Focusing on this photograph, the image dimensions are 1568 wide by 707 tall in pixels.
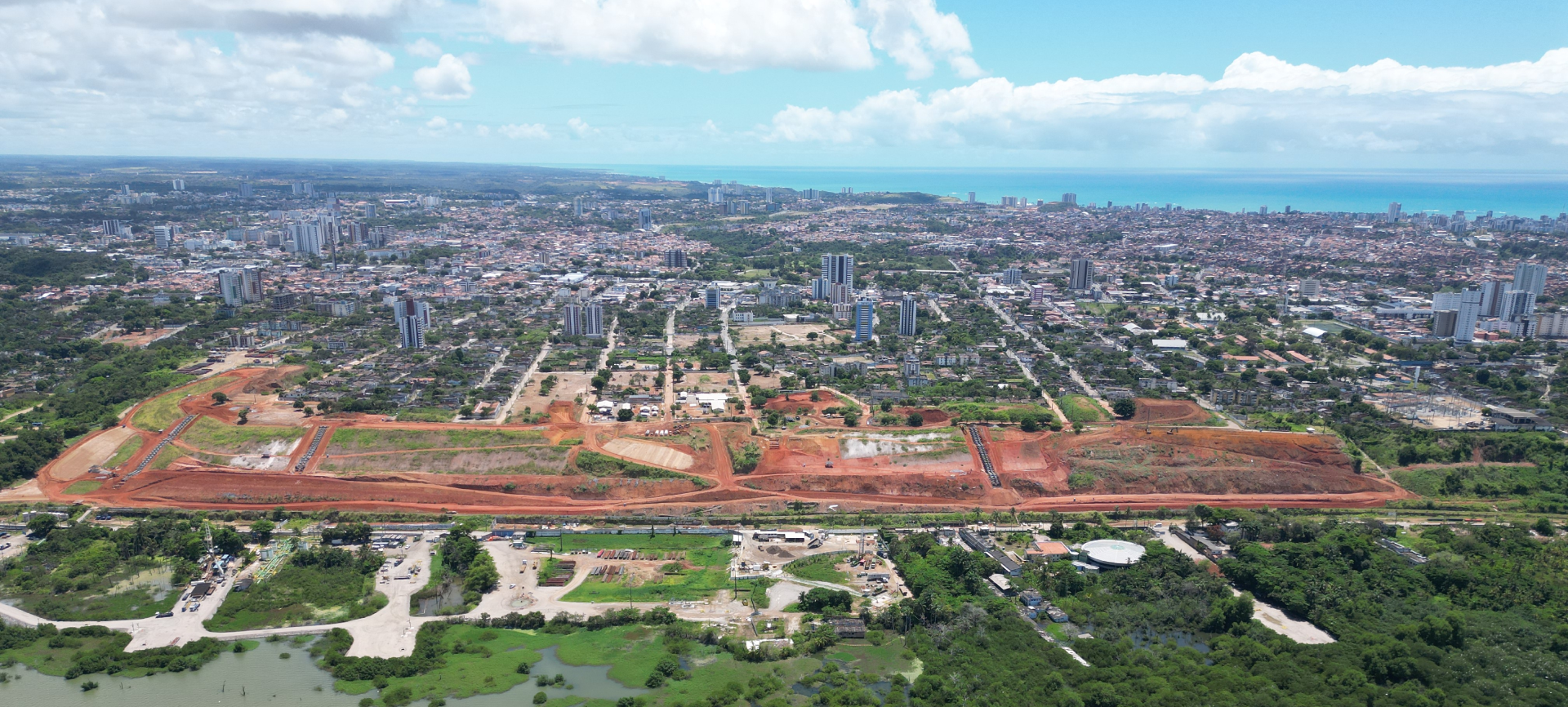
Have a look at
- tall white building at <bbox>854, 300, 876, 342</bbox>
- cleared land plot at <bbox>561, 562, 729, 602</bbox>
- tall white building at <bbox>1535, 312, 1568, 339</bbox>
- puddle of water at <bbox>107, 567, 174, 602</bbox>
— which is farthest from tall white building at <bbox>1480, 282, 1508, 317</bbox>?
puddle of water at <bbox>107, 567, 174, 602</bbox>

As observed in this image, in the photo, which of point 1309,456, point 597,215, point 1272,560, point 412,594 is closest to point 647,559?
point 412,594

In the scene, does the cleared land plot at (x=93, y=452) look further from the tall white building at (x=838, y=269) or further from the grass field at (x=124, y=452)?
the tall white building at (x=838, y=269)

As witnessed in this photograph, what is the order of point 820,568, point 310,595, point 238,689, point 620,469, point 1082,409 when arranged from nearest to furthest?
1. point 238,689
2. point 310,595
3. point 820,568
4. point 620,469
5. point 1082,409

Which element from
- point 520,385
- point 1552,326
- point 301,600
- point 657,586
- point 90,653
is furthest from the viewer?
point 1552,326

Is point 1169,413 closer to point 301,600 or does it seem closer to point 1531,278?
point 301,600

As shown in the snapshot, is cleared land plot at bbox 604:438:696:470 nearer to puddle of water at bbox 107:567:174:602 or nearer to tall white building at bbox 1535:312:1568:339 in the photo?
puddle of water at bbox 107:567:174:602

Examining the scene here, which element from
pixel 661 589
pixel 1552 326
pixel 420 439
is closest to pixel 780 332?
pixel 420 439

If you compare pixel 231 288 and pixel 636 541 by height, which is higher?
pixel 231 288

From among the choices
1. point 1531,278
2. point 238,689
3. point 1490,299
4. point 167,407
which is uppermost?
point 1531,278
